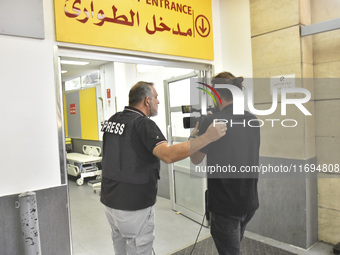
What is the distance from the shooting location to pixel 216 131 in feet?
4.83

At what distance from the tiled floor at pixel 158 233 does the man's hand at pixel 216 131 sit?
1.79 m

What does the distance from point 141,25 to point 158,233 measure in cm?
239

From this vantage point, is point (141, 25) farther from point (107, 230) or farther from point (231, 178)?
point (107, 230)

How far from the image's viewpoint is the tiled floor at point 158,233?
2795 millimetres

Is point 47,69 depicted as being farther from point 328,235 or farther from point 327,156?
point 328,235

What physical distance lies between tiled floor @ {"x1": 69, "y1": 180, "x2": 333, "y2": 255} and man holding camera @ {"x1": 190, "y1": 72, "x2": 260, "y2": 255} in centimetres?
138

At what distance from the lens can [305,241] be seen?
2617 mm

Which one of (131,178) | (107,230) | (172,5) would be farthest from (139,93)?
(107,230)

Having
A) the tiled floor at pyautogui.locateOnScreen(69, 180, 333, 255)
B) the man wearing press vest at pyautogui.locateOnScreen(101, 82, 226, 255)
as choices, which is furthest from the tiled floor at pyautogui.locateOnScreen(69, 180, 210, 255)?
the man wearing press vest at pyautogui.locateOnScreen(101, 82, 226, 255)

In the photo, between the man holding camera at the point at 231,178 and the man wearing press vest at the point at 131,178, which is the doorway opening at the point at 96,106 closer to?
the man wearing press vest at the point at 131,178

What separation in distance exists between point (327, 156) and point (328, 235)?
0.83m

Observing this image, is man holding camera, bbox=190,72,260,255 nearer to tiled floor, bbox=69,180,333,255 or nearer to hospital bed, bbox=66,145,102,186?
A: tiled floor, bbox=69,180,333,255

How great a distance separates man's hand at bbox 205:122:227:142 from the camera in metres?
1.47

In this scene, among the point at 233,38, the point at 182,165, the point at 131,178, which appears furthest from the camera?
the point at 182,165
